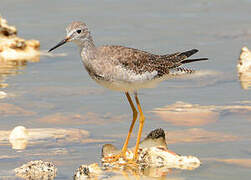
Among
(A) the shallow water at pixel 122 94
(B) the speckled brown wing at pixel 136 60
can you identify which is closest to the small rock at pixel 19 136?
(A) the shallow water at pixel 122 94

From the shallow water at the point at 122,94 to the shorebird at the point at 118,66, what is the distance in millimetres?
766

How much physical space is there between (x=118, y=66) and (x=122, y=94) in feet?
8.79

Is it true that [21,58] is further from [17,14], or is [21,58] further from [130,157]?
[130,157]

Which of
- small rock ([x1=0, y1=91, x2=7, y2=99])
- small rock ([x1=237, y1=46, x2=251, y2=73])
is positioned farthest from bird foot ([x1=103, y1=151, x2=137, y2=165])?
small rock ([x1=237, y1=46, x2=251, y2=73])

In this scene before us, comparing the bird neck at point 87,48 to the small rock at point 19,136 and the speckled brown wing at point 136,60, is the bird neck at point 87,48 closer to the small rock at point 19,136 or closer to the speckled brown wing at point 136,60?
the speckled brown wing at point 136,60

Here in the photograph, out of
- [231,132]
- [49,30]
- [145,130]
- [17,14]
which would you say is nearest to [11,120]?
[145,130]

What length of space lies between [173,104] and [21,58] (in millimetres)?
4709

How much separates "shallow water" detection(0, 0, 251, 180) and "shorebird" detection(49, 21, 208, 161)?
77 centimetres

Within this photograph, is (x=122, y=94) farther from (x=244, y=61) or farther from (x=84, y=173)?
(x=84, y=173)

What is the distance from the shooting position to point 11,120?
11062 millimetres

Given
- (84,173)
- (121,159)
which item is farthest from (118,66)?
(84,173)

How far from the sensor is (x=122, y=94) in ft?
41.2

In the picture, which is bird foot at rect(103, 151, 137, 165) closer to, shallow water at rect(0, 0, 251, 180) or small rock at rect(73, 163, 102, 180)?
shallow water at rect(0, 0, 251, 180)

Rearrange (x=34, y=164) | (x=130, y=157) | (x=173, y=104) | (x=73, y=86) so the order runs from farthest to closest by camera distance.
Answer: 1. (x=73, y=86)
2. (x=173, y=104)
3. (x=130, y=157)
4. (x=34, y=164)
